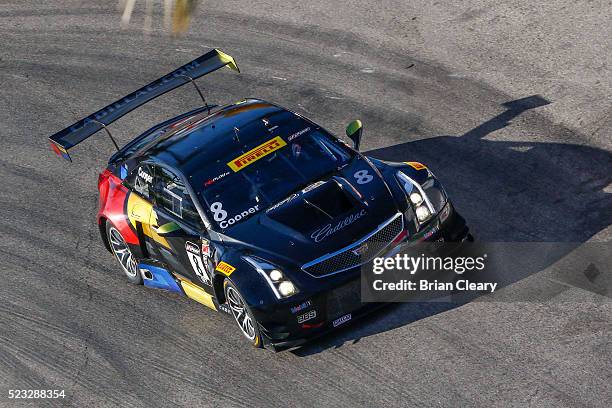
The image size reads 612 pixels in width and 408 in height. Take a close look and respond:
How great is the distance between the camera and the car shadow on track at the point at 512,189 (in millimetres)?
9734

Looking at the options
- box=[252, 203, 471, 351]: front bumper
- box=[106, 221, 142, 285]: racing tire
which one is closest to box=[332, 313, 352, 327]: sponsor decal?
box=[252, 203, 471, 351]: front bumper

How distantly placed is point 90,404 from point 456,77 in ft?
23.2

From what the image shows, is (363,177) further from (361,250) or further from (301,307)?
(301,307)

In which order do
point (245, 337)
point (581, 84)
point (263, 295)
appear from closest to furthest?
point (263, 295) < point (245, 337) < point (581, 84)

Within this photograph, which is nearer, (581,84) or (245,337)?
(245,337)

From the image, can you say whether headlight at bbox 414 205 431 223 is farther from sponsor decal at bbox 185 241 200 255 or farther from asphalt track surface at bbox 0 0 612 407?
sponsor decal at bbox 185 241 200 255

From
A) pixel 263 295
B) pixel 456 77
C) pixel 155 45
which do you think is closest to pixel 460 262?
pixel 263 295

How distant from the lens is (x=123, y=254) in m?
11.2

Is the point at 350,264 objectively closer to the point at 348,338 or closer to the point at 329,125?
the point at 348,338

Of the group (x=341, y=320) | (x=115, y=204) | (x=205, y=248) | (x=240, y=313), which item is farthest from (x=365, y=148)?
(x=341, y=320)

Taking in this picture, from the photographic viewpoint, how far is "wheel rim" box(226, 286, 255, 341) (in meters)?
9.38

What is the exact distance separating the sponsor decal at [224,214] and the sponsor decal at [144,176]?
1095 millimetres

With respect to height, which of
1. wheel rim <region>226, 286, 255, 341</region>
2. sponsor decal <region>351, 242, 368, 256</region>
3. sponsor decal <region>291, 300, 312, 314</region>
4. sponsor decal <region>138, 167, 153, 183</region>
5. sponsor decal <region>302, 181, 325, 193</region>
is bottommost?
wheel rim <region>226, 286, 255, 341</region>

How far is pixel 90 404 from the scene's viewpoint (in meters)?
9.43
